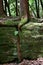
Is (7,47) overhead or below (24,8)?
below

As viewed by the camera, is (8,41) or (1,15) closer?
(8,41)

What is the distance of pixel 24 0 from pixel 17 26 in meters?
1.13

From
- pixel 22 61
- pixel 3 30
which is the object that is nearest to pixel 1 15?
pixel 3 30

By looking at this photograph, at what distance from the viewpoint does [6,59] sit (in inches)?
310

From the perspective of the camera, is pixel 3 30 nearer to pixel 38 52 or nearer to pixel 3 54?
pixel 3 54

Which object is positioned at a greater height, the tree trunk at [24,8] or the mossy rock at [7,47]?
the tree trunk at [24,8]

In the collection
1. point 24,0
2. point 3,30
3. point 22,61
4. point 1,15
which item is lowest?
point 22,61

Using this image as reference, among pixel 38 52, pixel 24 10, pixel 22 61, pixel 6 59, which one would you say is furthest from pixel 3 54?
pixel 24 10

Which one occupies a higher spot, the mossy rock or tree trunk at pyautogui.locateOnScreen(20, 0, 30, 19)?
tree trunk at pyautogui.locateOnScreen(20, 0, 30, 19)

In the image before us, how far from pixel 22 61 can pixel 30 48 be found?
0.64 meters

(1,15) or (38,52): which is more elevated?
(1,15)

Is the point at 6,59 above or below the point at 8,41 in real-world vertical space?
below

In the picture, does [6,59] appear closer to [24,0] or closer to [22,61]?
[22,61]

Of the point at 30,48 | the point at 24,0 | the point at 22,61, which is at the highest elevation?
the point at 24,0
